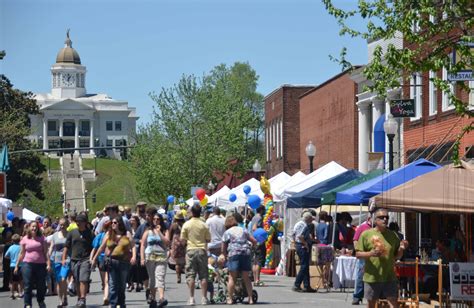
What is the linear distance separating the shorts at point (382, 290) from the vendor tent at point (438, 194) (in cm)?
144

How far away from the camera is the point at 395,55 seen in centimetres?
2019

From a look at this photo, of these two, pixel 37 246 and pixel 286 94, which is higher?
pixel 286 94

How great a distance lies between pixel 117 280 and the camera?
19234 millimetres

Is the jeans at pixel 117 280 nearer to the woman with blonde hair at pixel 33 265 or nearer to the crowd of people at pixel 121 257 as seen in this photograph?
the crowd of people at pixel 121 257

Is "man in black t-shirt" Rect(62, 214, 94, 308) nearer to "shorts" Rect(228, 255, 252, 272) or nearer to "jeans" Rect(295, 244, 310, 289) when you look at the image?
"shorts" Rect(228, 255, 252, 272)

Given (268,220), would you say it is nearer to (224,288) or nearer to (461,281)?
(224,288)

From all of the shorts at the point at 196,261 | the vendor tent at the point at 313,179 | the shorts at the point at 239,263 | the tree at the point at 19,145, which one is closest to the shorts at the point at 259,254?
the vendor tent at the point at 313,179

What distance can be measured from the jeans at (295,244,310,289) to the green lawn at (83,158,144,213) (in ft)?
294

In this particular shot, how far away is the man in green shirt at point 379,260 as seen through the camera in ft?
53.9

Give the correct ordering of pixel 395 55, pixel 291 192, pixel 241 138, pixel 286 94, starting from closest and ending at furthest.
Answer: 1. pixel 395 55
2. pixel 291 192
3. pixel 286 94
4. pixel 241 138

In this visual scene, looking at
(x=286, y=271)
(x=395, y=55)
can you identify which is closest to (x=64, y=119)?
(x=286, y=271)

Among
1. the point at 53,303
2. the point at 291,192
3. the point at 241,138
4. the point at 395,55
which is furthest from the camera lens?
the point at 241,138

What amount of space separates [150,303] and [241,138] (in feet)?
163

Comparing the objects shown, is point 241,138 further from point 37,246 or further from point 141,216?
point 37,246
